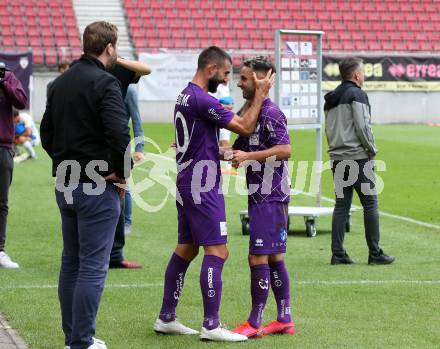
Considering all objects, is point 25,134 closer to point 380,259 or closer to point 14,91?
point 14,91

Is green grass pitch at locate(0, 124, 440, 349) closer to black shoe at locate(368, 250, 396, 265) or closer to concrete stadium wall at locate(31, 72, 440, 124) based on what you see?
black shoe at locate(368, 250, 396, 265)

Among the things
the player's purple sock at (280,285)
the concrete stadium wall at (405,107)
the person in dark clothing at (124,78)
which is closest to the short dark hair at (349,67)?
the person in dark clothing at (124,78)

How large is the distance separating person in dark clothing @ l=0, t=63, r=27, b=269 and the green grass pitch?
41cm

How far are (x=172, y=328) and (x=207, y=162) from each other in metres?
1.18

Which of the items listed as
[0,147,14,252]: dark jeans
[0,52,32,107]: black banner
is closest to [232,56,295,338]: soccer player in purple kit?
[0,147,14,252]: dark jeans

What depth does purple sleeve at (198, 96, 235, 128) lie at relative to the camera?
21.9ft

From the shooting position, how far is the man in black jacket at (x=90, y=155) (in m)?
5.95

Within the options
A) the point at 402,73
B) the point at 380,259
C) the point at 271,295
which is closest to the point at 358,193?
the point at 380,259

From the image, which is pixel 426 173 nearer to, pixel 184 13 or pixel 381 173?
pixel 381 173

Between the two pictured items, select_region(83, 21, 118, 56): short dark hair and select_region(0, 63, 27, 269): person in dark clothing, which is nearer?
select_region(83, 21, 118, 56): short dark hair

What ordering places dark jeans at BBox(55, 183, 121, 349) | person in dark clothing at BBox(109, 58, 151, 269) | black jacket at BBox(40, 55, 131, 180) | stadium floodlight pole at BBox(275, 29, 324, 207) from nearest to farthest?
black jacket at BBox(40, 55, 131, 180), dark jeans at BBox(55, 183, 121, 349), person in dark clothing at BBox(109, 58, 151, 269), stadium floodlight pole at BBox(275, 29, 324, 207)

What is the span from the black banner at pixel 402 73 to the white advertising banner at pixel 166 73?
24.1 ft

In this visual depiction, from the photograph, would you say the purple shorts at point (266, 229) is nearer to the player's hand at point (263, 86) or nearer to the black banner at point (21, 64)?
the player's hand at point (263, 86)

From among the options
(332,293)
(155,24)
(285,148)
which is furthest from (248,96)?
(155,24)
